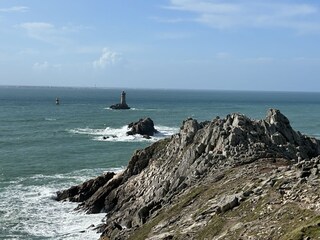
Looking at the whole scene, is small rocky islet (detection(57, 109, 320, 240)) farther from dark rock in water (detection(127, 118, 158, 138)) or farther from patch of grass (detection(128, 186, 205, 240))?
dark rock in water (detection(127, 118, 158, 138))

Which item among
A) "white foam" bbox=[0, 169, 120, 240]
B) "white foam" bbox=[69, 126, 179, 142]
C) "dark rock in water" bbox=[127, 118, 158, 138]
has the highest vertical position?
"dark rock in water" bbox=[127, 118, 158, 138]

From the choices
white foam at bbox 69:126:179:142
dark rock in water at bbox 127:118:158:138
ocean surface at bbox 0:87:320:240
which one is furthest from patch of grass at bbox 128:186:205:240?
dark rock in water at bbox 127:118:158:138

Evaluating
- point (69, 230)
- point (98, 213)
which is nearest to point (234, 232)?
point (69, 230)

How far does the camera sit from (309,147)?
47188 millimetres

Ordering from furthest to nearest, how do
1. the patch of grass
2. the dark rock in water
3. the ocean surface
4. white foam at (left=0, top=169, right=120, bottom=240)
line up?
1. the dark rock in water
2. the ocean surface
3. white foam at (left=0, top=169, right=120, bottom=240)
4. the patch of grass

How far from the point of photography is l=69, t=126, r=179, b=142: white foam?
105m

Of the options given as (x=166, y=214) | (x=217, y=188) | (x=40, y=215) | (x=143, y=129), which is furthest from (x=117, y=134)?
(x=217, y=188)

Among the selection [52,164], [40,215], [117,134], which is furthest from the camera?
[117,134]

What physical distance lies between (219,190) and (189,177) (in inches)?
277

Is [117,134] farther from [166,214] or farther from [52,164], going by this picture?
[166,214]

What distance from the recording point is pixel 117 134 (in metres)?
114

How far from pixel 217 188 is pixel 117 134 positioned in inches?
A: 3239

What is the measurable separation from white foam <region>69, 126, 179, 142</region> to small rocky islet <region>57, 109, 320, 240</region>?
51.9m

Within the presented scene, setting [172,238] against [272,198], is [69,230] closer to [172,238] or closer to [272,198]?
[172,238]
